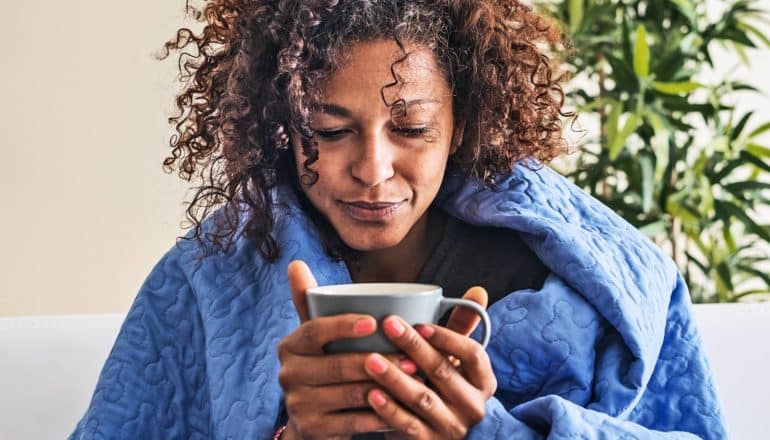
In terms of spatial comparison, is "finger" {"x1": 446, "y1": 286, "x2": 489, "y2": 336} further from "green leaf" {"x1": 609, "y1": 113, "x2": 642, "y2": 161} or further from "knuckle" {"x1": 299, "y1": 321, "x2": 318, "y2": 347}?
"green leaf" {"x1": 609, "y1": 113, "x2": 642, "y2": 161}

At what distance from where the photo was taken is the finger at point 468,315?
91 centimetres

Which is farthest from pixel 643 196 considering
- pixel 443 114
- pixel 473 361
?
pixel 473 361

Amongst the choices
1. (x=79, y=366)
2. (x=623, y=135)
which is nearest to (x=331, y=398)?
(x=79, y=366)

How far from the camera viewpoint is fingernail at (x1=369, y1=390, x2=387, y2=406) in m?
0.86

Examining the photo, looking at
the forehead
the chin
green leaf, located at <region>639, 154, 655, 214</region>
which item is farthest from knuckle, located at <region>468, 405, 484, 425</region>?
green leaf, located at <region>639, 154, 655, 214</region>

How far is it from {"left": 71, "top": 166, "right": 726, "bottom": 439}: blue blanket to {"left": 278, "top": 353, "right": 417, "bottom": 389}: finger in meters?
0.21

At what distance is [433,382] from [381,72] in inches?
15.0

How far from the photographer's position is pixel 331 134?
1.13 metres

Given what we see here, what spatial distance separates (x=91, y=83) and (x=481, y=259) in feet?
5.73

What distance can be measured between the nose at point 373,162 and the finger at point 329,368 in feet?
0.86

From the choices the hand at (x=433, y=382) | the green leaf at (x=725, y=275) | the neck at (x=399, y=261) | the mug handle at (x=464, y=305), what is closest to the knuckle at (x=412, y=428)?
the hand at (x=433, y=382)

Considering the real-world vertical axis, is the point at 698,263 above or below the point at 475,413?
below

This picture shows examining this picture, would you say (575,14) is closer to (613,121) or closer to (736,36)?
(613,121)

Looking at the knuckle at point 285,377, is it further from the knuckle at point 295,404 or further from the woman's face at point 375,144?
the woman's face at point 375,144
